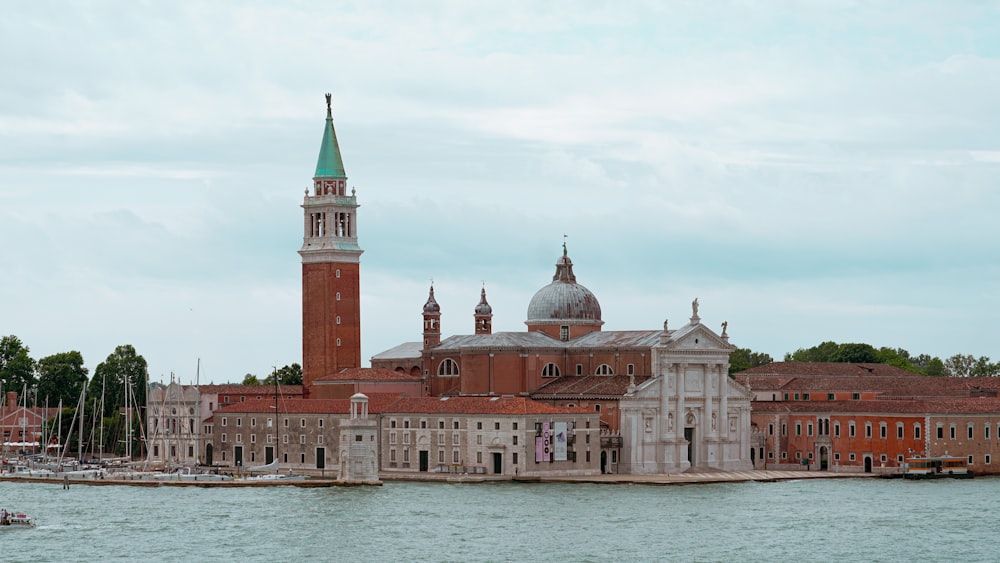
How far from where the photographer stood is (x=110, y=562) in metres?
51.7

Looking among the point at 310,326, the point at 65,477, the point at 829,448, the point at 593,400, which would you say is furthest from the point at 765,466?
the point at 65,477

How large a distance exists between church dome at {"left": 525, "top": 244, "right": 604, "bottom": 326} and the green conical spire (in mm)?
10402

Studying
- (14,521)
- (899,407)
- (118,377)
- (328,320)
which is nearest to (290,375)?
(118,377)

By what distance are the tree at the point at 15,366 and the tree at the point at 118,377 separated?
4.73 metres

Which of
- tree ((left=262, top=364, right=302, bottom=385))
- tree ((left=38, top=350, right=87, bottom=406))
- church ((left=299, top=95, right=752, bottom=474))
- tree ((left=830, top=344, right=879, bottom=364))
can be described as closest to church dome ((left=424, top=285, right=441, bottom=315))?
church ((left=299, top=95, right=752, bottom=474))

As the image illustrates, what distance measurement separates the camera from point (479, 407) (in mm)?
77000

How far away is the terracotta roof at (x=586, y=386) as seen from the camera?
265ft

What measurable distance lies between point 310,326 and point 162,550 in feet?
115

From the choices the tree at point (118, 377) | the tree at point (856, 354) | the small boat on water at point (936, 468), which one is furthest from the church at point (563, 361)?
the tree at point (856, 354)

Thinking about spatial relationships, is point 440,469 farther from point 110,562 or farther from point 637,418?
point 110,562

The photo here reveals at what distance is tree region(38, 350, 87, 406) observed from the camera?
349ft

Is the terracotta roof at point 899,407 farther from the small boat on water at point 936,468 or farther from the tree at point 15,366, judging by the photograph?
the tree at point 15,366

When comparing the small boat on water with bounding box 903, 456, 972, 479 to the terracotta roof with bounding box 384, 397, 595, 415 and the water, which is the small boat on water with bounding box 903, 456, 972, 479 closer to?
the water

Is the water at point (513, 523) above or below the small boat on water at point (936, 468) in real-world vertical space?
below
